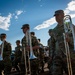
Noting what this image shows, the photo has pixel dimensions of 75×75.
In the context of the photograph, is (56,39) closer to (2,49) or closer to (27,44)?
(27,44)

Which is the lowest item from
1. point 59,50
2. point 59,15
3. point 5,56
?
point 59,50

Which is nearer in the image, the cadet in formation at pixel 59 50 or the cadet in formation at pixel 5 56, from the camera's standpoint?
the cadet in formation at pixel 59 50

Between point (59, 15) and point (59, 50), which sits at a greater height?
point (59, 15)

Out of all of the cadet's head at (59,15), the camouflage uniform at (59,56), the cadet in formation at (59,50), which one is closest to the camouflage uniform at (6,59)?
the cadet in formation at (59,50)

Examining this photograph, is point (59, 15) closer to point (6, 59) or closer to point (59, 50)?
point (59, 50)

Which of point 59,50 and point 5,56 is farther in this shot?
point 5,56

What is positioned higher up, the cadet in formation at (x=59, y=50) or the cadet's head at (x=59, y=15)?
the cadet's head at (x=59, y=15)

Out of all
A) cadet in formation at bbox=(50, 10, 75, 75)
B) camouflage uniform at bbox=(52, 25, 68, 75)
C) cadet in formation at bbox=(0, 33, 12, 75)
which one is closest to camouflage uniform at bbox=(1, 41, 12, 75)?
cadet in formation at bbox=(0, 33, 12, 75)

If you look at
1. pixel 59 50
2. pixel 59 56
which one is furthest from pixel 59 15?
pixel 59 56

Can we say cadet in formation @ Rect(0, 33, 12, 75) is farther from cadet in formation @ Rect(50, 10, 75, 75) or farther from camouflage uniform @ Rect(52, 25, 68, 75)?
camouflage uniform @ Rect(52, 25, 68, 75)

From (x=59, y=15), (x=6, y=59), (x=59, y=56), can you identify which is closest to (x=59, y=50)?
(x=59, y=56)

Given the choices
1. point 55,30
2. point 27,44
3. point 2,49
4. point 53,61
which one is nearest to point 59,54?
point 53,61

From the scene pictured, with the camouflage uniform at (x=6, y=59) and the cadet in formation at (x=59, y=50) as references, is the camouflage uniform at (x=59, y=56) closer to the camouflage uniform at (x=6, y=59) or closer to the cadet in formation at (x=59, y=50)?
the cadet in formation at (x=59, y=50)

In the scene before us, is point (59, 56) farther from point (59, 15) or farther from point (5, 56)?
point (5, 56)
